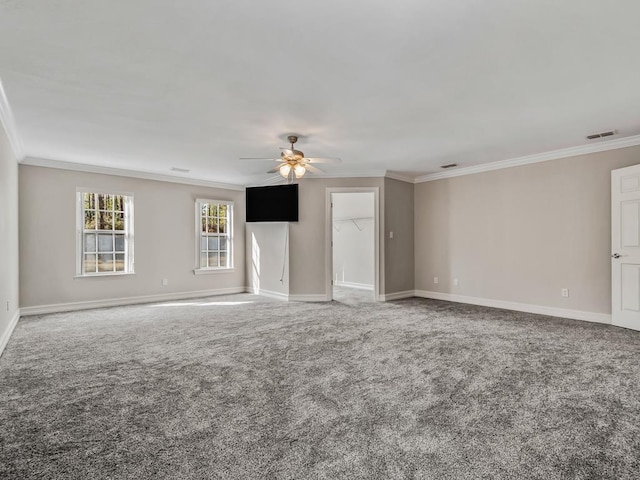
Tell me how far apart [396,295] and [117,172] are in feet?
18.3

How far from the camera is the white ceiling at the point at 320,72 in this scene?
215cm

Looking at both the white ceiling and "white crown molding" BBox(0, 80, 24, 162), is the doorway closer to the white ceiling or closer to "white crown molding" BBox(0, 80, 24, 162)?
the white ceiling

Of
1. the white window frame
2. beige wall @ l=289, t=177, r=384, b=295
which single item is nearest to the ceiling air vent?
beige wall @ l=289, t=177, r=384, b=295

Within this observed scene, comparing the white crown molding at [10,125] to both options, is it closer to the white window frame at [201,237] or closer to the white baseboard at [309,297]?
the white window frame at [201,237]

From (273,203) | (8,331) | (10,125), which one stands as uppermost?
(10,125)

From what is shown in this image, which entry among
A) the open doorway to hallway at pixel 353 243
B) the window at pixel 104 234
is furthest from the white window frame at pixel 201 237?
the open doorway to hallway at pixel 353 243

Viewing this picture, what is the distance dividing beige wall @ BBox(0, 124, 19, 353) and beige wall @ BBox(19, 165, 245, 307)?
1.12 ft

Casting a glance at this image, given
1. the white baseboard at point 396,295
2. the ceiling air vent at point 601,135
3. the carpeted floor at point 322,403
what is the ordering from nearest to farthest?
the carpeted floor at point 322,403
the ceiling air vent at point 601,135
the white baseboard at point 396,295

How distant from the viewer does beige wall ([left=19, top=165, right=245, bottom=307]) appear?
5617 millimetres

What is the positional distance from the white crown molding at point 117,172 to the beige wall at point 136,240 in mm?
83

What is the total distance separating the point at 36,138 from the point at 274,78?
3.58m

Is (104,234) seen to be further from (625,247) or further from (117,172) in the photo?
(625,247)

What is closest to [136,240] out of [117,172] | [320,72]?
[117,172]

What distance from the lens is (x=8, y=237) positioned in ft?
14.6
